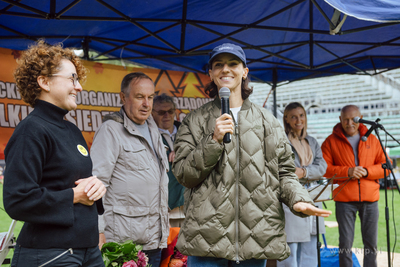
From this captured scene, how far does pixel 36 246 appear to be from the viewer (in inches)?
60.0

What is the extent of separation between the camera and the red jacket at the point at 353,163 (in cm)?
448

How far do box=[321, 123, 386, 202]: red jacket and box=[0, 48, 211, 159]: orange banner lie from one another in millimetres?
2025

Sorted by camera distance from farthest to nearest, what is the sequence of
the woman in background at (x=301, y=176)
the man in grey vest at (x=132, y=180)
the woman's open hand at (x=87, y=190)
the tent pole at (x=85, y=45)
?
the tent pole at (x=85, y=45), the woman in background at (x=301, y=176), the man in grey vest at (x=132, y=180), the woman's open hand at (x=87, y=190)

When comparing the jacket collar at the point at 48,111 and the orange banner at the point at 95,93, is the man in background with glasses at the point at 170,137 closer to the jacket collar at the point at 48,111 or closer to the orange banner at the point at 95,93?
the orange banner at the point at 95,93

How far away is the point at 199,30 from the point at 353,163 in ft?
8.92

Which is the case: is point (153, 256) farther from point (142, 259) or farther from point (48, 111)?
point (48, 111)

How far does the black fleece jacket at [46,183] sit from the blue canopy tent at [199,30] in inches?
91.2

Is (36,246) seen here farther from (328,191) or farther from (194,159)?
(328,191)

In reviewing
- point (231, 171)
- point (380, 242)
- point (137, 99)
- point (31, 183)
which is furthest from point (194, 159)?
point (380, 242)

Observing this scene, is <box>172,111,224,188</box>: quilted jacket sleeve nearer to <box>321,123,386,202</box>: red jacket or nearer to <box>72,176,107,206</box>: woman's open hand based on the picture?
<box>72,176,107,206</box>: woman's open hand

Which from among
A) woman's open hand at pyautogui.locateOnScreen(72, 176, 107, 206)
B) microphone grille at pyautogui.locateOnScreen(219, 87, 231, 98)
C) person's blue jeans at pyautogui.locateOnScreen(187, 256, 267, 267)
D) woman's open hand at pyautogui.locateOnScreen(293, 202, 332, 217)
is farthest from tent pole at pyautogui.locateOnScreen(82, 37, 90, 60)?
woman's open hand at pyautogui.locateOnScreen(293, 202, 332, 217)

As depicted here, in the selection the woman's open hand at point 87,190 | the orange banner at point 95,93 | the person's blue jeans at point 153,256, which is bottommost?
the person's blue jeans at point 153,256

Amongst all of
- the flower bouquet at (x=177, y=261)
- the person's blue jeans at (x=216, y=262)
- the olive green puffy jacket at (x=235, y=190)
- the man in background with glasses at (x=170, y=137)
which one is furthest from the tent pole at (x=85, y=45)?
the person's blue jeans at (x=216, y=262)

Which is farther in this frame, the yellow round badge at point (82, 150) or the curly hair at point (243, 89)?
the curly hair at point (243, 89)
